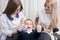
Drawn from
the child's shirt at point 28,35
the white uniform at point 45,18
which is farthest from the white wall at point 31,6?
the child's shirt at point 28,35

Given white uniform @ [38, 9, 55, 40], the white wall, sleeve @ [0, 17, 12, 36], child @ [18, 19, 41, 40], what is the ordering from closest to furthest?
child @ [18, 19, 41, 40] < sleeve @ [0, 17, 12, 36] < white uniform @ [38, 9, 55, 40] < the white wall

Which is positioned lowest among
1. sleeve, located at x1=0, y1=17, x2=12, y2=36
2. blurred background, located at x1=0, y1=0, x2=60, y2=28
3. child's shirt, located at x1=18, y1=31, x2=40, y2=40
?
child's shirt, located at x1=18, y1=31, x2=40, y2=40

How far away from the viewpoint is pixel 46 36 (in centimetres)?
136

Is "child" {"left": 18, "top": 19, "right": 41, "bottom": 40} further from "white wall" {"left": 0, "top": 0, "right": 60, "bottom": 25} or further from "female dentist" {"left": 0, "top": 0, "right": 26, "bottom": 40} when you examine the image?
"white wall" {"left": 0, "top": 0, "right": 60, "bottom": 25}

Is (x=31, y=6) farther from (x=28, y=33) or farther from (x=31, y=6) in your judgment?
(x=28, y=33)

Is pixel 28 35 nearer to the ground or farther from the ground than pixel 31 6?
nearer to the ground

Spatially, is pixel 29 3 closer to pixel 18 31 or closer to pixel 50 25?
pixel 50 25

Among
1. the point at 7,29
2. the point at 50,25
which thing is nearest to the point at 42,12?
the point at 50,25

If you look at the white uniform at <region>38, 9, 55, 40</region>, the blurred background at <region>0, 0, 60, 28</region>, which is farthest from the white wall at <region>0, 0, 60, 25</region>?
the white uniform at <region>38, 9, 55, 40</region>

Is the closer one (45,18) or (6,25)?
(6,25)

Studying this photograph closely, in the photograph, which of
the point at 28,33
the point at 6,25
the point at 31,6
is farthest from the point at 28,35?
the point at 31,6

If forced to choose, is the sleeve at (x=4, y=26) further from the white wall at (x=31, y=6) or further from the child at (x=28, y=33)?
the white wall at (x=31, y=6)

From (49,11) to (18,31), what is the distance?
1.46ft

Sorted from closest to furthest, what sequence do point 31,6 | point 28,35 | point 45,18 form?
point 28,35, point 45,18, point 31,6
